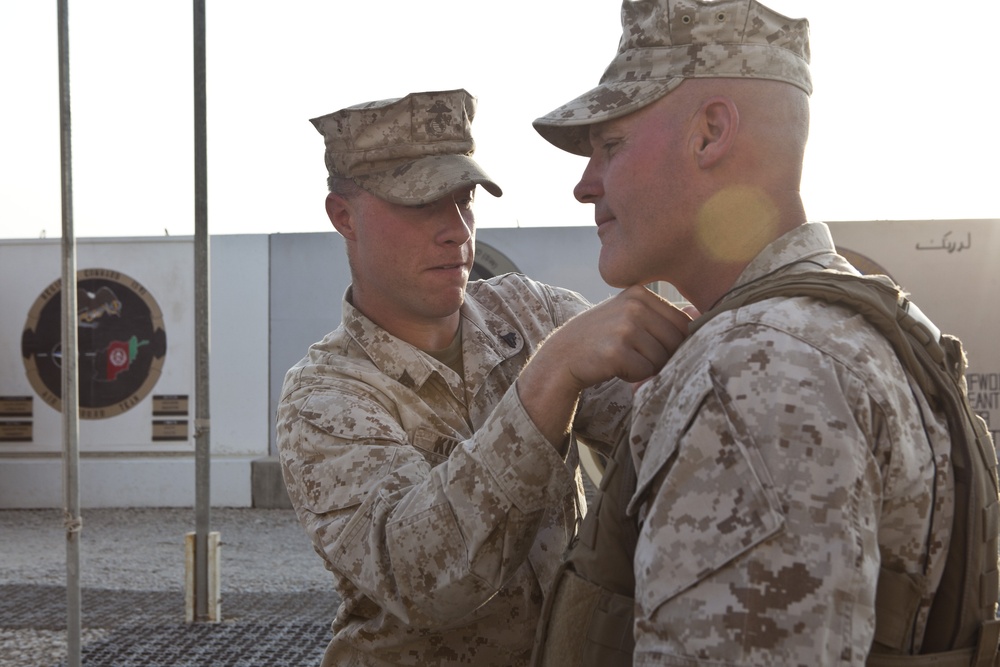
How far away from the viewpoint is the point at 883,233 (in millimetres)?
11898

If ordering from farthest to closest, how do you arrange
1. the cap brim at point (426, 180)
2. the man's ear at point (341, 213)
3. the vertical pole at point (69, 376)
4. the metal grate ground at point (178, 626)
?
the metal grate ground at point (178, 626)
the vertical pole at point (69, 376)
the man's ear at point (341, 213)
the cap brim at point (426, 180)

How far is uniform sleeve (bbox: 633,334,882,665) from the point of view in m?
1.40

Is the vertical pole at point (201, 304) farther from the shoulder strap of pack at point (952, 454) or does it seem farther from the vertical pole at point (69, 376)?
Result: the shoulder strap of pack at point (952, 454)

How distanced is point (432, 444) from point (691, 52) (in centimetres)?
132

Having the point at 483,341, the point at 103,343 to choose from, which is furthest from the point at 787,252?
the point at 103,343

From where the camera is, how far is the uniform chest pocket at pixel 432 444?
2.78 metres

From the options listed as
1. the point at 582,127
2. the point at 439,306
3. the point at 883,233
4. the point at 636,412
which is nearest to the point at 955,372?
the point at 636,412

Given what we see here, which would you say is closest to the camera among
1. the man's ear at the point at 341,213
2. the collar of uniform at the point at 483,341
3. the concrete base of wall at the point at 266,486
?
the collar of uniform at the point at 483,341

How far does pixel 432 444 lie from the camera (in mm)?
2805

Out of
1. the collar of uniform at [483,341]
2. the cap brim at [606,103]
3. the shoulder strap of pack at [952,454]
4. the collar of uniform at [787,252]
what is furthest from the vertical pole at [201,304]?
the shoulder strap of pack at [952,454]

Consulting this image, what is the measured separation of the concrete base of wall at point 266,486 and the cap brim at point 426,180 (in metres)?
10.9

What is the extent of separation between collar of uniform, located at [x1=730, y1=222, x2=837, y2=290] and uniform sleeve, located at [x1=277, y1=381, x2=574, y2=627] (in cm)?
51

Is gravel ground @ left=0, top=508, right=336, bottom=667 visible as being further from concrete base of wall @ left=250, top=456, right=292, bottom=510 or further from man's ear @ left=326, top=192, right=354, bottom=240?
man's ear @ left=326, top=192, right=354, bottom=240

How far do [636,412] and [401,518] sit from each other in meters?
0.68
